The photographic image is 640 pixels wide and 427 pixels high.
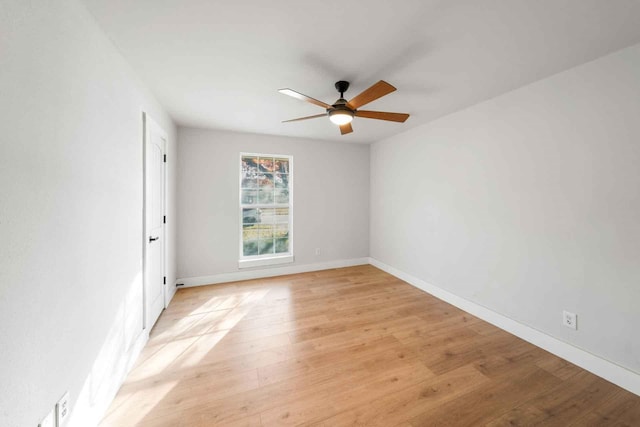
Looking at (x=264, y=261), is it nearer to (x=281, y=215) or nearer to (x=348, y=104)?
(x=281, y=215)

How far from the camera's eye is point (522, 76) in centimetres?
202

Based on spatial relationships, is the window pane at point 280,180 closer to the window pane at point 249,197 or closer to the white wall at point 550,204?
the window pane at point 249,197

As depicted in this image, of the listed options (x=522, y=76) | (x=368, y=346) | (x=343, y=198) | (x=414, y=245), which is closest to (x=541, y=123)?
(x=522, y=76)

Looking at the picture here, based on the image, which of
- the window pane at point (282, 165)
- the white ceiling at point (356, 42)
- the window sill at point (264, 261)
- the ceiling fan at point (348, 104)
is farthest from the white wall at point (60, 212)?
the window pane at point (282, 165)

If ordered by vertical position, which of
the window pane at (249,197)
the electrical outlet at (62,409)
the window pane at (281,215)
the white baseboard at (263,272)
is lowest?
the white baseboard at (263,272)

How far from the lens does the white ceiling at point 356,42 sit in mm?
1311

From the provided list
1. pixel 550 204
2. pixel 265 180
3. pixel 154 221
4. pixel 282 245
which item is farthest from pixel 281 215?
pixel 550 204

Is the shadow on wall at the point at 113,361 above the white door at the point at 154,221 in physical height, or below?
below

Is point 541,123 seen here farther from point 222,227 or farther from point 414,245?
point 222,227

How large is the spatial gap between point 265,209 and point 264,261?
2.95ft

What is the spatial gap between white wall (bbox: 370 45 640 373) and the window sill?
231 centimetres

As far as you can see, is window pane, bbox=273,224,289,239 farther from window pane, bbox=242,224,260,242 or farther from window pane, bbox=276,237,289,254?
window pane, bbox=242,224,260,242

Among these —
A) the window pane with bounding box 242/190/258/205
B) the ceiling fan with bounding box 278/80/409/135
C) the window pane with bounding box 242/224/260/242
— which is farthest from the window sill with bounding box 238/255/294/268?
the ceiling fan with bounding box 278/80/409/135

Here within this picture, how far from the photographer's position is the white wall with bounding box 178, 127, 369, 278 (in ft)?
11.3
